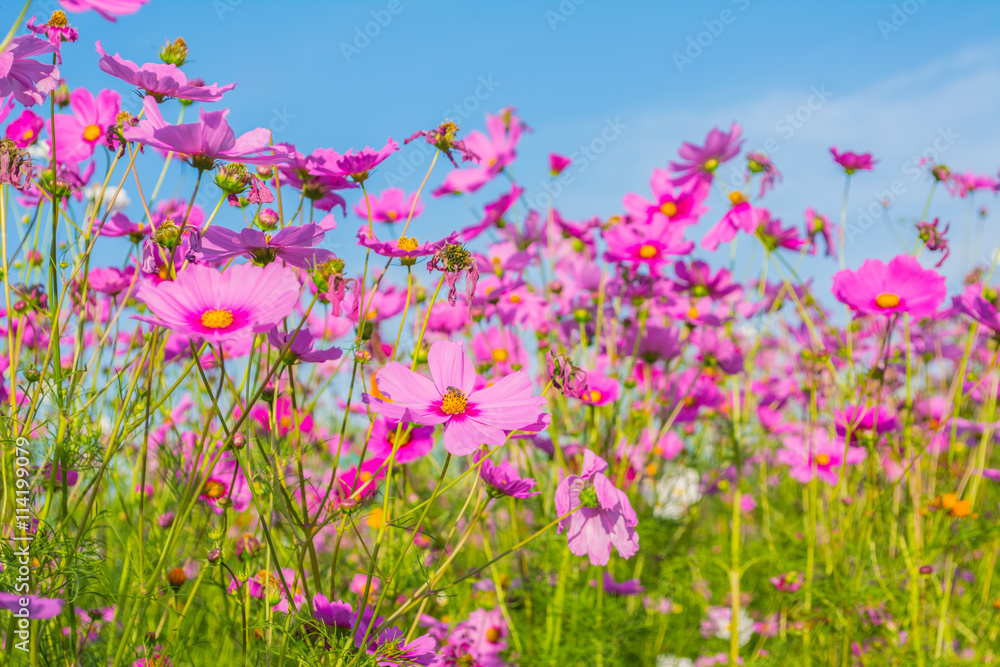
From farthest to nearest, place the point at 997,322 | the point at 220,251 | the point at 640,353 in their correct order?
the point at 640,353 → the point at 997,322 → the point at 220,251

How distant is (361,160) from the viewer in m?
0.83

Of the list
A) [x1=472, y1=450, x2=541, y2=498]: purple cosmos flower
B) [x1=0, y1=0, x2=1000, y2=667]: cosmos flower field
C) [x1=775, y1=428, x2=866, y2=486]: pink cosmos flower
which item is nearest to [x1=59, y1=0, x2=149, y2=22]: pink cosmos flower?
[x1=0, y1=0, x2=1000, y2=667]: cosmos flower field

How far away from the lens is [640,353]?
5.51 feet

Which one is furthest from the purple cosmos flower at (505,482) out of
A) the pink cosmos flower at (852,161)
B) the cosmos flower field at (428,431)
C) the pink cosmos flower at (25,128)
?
the pink cosmos flower at (852,161)

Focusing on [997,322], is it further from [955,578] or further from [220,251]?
[220,251]

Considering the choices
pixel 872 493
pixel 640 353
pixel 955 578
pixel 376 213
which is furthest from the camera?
pixel 955 578

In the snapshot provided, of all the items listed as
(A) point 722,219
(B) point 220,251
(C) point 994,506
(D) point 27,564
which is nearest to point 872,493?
(A) point 722,219

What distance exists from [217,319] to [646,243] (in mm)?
1068

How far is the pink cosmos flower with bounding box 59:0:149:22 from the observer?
1.79ft

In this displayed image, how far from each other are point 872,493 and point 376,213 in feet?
3.93

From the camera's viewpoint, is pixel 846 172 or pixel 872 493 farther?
pixel 846 172

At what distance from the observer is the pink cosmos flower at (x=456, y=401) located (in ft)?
2.24

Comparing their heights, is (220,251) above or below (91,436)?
above

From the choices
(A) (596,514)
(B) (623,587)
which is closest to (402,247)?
(A) (596,514)
